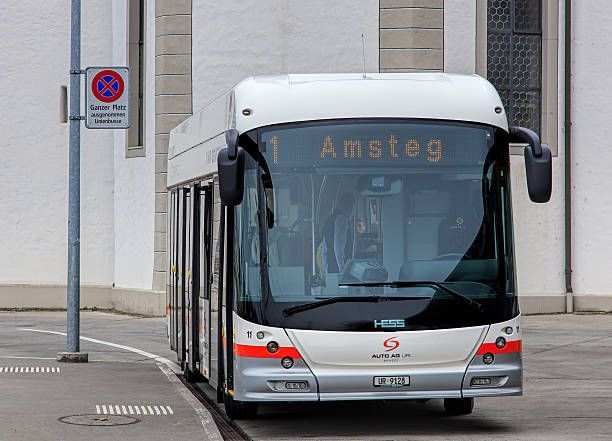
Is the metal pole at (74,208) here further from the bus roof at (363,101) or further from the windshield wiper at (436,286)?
the windshield wiper at (436,286)

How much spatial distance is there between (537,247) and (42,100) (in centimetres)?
1110

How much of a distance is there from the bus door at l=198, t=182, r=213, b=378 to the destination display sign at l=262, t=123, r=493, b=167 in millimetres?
1729

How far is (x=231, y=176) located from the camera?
355 inches

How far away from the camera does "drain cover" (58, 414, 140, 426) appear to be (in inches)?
377

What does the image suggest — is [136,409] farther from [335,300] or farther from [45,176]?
[45,176]

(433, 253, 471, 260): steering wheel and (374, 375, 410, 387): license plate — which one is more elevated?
(433, 253, 471, 260): steering wheel

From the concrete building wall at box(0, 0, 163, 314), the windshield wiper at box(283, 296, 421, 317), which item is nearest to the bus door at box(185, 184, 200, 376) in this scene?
the windshield wiper at box(283, 296, 421, 317)

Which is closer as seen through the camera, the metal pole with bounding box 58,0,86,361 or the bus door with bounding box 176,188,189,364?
the bus door with bounding box 176,188,189,364

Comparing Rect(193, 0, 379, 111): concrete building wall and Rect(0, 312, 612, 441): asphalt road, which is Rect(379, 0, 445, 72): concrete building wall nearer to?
Rect(193, 0, 379, 111): concrete building wall

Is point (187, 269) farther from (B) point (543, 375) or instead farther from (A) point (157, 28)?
(A) point (157, 28)

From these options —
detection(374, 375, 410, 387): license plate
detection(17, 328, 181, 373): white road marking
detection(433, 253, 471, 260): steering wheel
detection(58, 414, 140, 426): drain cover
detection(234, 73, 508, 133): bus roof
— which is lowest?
detection(17, 328, 181, 373): white road marking

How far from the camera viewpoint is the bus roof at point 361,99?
9.48 metres

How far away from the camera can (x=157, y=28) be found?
23938mm

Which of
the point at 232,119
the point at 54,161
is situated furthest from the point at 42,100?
the point at 232,119
